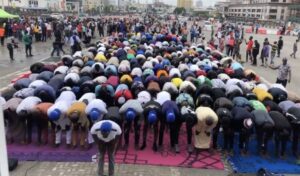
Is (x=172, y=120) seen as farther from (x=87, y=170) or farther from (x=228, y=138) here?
(x=87, y=170)

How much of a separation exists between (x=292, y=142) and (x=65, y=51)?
1822 cm

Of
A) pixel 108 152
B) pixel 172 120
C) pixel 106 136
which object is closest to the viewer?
pixel 106 136

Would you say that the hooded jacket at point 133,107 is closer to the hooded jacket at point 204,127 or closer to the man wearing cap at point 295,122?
the hooded jacket at point 204,127

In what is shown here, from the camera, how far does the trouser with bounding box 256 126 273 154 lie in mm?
7816

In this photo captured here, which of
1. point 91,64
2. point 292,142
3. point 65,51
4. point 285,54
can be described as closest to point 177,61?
point 91,64

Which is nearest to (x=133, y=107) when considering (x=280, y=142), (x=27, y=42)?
(x=280, y=142)

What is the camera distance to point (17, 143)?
8.24 m

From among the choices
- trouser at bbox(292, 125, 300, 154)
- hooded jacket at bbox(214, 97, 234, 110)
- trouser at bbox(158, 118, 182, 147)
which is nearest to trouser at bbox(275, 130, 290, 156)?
trouser at bbox(292, 125, 300, 154)

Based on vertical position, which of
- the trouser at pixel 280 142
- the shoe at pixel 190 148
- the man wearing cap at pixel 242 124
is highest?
the man wearing cap at pixel 242 124

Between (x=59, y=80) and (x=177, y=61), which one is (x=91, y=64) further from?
(x=177, y=61)

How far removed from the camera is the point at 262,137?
8.09 m

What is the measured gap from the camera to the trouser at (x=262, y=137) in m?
7.82

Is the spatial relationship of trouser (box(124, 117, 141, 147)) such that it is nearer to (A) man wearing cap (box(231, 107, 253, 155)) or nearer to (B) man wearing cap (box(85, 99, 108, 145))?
(B) man wearing cap (box(85, 99, 108, 145))

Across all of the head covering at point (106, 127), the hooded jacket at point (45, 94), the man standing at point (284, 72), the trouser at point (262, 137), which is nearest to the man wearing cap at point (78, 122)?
the hooded jacket at point (45, 94)
